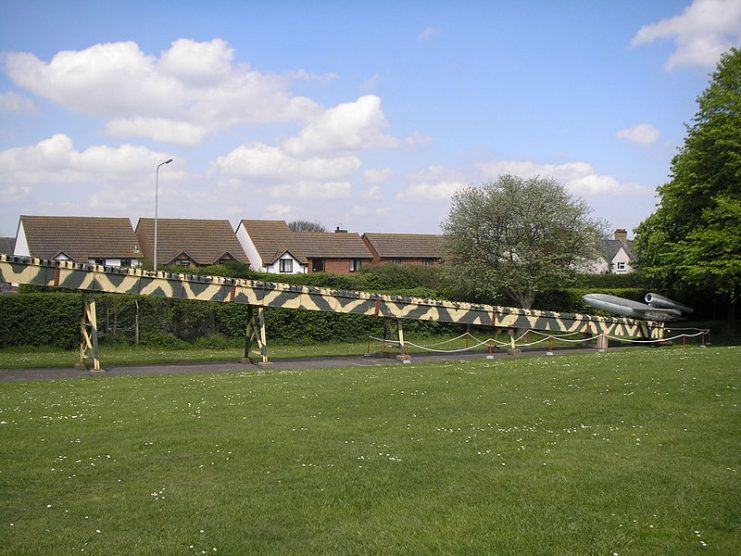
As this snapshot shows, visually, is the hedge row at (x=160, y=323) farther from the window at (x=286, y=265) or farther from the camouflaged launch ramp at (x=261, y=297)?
the window at (x=286, y=265)

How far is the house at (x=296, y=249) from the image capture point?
7150cm

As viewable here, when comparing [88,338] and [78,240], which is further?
[78,240]

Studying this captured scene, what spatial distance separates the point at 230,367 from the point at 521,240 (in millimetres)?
21653

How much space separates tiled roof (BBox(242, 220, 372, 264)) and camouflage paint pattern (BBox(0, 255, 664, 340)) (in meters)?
43.7

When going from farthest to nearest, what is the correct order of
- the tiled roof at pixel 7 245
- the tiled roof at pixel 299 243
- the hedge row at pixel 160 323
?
the tiled roof at pixel 7 245
the tiled roof at pixel 299 243
the hedge row at pixel 160 323

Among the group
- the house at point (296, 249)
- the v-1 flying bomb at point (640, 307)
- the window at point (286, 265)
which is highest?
the house at point (296, 249)

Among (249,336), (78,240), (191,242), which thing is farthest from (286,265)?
(249,336)

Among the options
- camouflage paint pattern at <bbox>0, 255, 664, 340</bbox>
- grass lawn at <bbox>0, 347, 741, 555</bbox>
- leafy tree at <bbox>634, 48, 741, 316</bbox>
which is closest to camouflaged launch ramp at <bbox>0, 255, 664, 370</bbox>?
camouflage paint pattern at <bbox>0, 255, 664, 340</bbox>

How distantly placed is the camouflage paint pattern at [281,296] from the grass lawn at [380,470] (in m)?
6.04

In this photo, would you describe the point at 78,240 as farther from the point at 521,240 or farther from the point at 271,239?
the point at 521,240

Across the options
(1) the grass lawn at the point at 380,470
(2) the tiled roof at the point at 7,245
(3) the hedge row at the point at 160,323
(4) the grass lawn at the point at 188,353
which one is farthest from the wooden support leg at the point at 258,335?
(2) the tiled roof at the point at 7,245

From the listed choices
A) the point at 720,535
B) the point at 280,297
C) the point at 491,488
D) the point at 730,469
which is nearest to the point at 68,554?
the point at 491,488

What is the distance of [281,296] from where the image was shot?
81.8 feet

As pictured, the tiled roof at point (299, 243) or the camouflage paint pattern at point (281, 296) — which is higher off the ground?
the tiled roof at point (299, 243)
